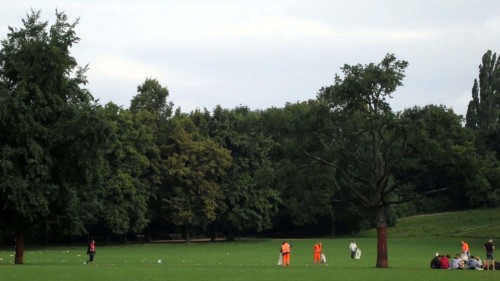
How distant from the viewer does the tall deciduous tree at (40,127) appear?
146ft

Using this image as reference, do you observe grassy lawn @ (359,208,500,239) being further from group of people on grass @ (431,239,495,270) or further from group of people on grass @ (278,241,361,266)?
group of people on grass @ (431,239,495,270)

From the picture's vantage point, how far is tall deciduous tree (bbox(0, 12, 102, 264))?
44.5m

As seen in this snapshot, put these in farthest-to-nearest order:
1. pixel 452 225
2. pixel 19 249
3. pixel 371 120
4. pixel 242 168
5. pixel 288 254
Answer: pixel 242 168, pixel 452 225, pixel 288 254, pixel 19 249, pixel 371 120

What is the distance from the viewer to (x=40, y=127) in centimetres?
4531

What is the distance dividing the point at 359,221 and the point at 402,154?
61187 millimetres

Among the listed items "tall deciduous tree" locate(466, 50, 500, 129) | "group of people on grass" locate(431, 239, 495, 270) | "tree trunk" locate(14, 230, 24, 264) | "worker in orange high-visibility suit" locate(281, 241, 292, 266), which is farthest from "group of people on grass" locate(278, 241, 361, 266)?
"tall deciduous tree" locate(466, 50, 500, 129)

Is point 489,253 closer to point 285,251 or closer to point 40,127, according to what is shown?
point 285,251

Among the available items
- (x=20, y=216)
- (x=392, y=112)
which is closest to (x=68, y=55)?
(x=20, y=216)

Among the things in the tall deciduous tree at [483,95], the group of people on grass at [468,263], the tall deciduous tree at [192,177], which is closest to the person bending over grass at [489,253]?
the group of people on grass at [468,263]

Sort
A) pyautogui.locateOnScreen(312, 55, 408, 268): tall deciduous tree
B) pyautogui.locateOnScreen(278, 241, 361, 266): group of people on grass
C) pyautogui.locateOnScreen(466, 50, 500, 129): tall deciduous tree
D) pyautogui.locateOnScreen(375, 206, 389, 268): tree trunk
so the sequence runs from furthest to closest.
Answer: pyautogui.locateOnScreen(466, 50, 500, 129): tall deciduous tree < pyautogui.locateOnScreen(278, 241, 361, 266): group of people on grass < pyautogui.locateOnScreen(375, 206, 389, 268): tree trunk < pyautogui.locateOnScreen(312, 55, 408, 268): tall deciduous tree

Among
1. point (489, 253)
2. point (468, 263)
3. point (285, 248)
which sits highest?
point (489, 253)

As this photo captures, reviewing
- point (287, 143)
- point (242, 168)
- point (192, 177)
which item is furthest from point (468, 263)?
point (242, 168)

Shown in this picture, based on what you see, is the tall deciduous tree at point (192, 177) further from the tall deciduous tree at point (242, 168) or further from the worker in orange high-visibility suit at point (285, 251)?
the worker in orange high-visibility suit at point (285, 251)

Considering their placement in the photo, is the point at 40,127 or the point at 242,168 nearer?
the point at 40,127
